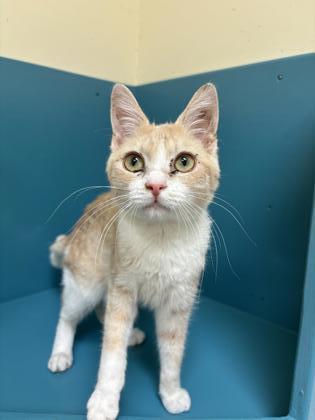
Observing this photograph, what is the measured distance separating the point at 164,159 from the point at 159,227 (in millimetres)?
A: 180

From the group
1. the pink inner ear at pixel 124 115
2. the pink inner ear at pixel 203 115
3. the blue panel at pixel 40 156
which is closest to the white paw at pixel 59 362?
the blue panel at pixel 40 156

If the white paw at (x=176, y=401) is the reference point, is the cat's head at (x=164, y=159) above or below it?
above

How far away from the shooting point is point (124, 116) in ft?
3.11

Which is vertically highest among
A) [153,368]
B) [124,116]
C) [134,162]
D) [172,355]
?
[124,116]

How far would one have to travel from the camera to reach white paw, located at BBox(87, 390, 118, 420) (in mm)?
823

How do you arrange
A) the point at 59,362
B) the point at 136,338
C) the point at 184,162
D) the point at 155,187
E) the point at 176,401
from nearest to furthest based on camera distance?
the point at 155,187 → the point at 184,162 → the point at 176,401 → the point at 59,362 → the point at 136,338

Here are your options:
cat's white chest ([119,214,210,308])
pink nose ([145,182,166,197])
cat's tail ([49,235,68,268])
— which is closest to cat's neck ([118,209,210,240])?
cat's white chest ([119,214,210,308])

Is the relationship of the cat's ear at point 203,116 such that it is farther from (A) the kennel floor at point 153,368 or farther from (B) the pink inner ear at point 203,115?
(A) the kennel floor at point 153,368

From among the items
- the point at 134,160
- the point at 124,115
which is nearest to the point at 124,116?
the point at 124,115

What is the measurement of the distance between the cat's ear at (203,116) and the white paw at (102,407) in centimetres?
71

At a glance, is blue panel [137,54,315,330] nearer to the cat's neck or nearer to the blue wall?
the blue wall

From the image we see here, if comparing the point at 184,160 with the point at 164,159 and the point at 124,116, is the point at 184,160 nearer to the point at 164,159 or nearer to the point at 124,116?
the point at 164,159

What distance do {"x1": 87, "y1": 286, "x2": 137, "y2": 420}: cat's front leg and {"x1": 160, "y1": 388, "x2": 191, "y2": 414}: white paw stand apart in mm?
153

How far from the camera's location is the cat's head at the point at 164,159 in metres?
0.76
